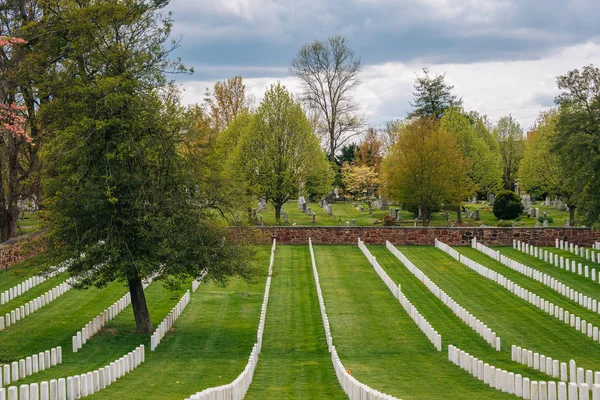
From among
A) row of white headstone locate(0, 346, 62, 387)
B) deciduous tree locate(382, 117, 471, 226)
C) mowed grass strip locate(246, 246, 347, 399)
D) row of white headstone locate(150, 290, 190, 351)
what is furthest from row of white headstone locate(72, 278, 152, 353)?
deciduous tree locate(382, 117, 471, 226)

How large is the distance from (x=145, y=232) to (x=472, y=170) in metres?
50.0

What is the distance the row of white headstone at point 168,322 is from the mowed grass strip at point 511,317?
10192mm

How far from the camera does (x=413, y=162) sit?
5603cm

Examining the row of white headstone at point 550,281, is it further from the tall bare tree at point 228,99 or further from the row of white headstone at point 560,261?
the tall bare tree at point 228,99

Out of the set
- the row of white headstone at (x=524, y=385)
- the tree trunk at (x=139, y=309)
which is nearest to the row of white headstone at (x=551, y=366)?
the row of white headstone at (x=524, y=385)

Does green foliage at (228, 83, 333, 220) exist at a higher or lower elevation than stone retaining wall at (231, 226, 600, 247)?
higher

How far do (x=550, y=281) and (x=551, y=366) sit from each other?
50.8 ft

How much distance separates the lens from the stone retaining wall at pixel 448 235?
4825cm

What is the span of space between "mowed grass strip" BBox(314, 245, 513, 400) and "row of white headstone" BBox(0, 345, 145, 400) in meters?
5.83

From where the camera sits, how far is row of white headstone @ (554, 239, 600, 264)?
137ft

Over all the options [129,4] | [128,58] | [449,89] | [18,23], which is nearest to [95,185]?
[128,58]

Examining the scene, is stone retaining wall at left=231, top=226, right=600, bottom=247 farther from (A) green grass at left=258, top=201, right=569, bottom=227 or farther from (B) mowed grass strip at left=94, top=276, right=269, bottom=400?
(B) mowed grass strip at left=94, top=276, right=269, bottom=400

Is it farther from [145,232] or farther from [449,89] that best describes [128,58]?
[449,89]

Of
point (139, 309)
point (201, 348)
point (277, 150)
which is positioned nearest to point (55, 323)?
point (139, 309)
